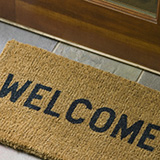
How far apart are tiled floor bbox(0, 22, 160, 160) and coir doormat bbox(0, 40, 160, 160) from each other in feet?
0.19

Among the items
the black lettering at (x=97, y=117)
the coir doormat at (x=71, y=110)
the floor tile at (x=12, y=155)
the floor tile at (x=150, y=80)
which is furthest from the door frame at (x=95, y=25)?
the floor tile at (x=12, y=155)

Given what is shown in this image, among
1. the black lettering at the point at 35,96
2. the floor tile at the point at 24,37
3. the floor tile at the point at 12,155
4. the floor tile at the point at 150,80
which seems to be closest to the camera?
the floor tile at the point at 12,155

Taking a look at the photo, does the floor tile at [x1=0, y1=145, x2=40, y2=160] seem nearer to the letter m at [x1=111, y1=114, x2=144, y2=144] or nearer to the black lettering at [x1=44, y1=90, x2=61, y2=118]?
the black lettering at [x1=44, y1=90, x2=61, y2=118]

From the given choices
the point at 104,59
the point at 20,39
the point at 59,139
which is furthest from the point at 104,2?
the point at 59,139

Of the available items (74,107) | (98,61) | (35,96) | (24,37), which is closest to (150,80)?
(98,61)

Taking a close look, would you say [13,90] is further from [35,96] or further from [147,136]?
[147,136]

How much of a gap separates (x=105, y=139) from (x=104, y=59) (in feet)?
1.39

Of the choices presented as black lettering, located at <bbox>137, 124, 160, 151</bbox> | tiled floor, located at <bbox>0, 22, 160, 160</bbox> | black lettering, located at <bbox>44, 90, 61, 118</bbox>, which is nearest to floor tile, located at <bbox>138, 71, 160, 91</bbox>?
tiled floor, located at <bbox>0, 22, 160, 160</bbox>

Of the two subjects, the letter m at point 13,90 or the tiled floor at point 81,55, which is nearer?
the letter m at point 13,90

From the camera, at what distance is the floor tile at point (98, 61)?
1.86 meters

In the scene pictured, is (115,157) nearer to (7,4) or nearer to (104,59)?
(104,59)

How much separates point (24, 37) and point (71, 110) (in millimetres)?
474

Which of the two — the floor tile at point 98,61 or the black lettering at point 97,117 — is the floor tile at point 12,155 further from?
the floor tile at point 98,61

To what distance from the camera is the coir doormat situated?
1611 millimetres
